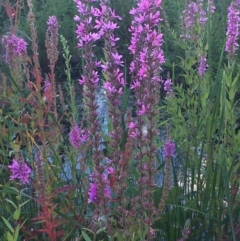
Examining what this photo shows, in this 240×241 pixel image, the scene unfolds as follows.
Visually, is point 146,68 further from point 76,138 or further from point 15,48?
point 15,48

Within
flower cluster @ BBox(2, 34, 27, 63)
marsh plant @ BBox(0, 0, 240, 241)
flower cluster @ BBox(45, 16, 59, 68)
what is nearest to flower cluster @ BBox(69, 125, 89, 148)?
marsh plant @ BBox(0, 0, 240, 241)

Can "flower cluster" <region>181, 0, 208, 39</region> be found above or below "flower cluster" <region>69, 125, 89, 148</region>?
above

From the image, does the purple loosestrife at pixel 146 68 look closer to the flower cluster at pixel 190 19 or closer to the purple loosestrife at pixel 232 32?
the purple loosestrife at pixel 232 32

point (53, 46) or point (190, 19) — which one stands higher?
point (190, 19)

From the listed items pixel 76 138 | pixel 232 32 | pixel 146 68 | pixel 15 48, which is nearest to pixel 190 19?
pixel 232 32

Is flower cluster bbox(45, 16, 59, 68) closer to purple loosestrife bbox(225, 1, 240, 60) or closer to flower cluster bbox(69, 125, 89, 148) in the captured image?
flower cluster bbox(69, 125, 89, 148)

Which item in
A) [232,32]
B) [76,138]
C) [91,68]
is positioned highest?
[232,32]

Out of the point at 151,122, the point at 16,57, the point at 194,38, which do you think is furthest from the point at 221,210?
the point at 194,38

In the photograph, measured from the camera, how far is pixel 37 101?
220 centimetres

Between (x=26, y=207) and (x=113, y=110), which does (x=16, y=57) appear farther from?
(x=113, y=110)

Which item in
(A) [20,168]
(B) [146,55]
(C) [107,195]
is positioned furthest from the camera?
(A) [20,168]

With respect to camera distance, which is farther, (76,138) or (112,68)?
(76,138)

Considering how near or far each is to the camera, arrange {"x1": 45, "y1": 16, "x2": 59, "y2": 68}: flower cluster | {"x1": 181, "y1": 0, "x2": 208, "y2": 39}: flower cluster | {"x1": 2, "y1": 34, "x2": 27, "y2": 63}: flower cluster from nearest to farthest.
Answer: {"x1": 45, "y1": 16, "x2": 59, "y2": 68}: flower cluster < {"x1": 2, "y1": 34, "x2": 27, "y2": 63}: flower cluster < {"x1": 181, "y1": 0, "x2": 208, "y2": 39}: flower cluster

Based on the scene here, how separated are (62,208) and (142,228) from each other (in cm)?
51
